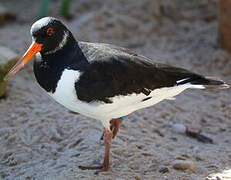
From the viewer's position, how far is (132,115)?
5008 millimetres

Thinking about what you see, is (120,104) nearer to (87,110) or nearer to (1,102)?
(87,110)

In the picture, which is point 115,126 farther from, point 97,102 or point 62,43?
point 62,43

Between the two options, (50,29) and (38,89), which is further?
(38,89)

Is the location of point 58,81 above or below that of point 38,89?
above

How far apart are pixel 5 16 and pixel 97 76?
3.90 m

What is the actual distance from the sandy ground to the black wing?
67 cm

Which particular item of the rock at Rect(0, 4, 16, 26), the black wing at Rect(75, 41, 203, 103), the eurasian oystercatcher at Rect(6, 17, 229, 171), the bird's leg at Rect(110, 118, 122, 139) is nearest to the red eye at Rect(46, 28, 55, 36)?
the eurasian oystercatcher at Rect(6, 17, 229, 171)

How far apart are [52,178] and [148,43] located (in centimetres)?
333

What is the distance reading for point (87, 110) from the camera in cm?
361

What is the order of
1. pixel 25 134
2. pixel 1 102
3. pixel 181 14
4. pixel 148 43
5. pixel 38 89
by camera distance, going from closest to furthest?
pixel 25 134 → pixel 1 102 → pixel 38 89 → pixel 148 43 → pixel 181 14

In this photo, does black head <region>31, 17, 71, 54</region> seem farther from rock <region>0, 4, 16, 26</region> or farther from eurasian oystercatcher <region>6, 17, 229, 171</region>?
rock <region>0, 4, 16, 26</region>

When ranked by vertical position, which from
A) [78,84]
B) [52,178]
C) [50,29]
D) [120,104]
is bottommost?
[52,178]

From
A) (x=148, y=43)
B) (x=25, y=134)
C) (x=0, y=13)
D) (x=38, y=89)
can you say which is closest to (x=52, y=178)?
(x=25, y=134)

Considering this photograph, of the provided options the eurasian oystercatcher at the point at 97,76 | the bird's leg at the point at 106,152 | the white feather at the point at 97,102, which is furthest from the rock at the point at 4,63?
the bird's leg at the point at 106,152
